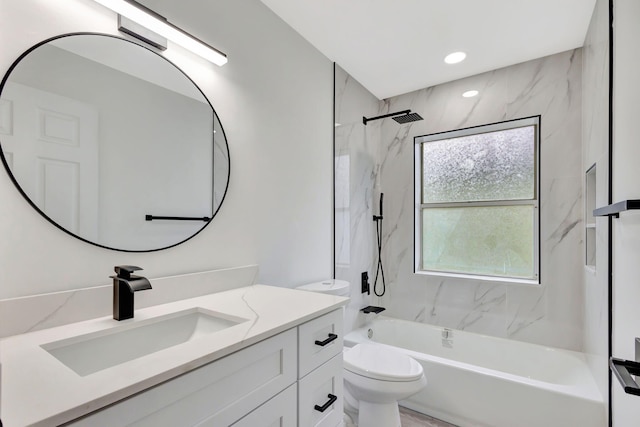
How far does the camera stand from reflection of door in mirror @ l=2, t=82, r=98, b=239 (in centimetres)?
94

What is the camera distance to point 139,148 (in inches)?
48.8

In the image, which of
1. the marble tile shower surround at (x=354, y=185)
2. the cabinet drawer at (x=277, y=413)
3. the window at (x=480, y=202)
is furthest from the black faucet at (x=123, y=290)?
the window at (x=480, y=202)

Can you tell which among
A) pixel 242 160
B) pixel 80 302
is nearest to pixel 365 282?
pixel 242 160

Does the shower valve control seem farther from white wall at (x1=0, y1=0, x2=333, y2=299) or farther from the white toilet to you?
the white toilet

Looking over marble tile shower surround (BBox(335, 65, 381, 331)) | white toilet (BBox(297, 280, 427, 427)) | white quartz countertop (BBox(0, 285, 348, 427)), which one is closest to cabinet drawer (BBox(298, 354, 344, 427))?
white quartz countertop (BBox(0, 285, 348, 427))

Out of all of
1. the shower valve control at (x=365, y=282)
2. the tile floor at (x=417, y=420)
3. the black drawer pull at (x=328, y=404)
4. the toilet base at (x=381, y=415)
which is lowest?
the tile floor at (x=417, y=420)

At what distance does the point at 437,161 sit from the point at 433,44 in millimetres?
1073

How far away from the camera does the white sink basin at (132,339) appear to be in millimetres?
876

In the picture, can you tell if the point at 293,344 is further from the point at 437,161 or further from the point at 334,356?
the point at 437,161

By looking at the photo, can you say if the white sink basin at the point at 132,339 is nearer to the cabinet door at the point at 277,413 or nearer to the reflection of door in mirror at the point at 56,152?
the cabinet door at the point at 277,413

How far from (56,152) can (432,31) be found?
216 centimetres

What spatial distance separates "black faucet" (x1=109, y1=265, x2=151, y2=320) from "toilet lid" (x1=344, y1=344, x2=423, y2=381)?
1.29m

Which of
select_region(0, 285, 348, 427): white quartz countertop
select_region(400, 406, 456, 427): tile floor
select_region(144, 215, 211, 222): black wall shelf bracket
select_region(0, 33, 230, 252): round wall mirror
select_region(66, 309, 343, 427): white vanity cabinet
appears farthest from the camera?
select_region(400, 406, 456, 427): tile floor

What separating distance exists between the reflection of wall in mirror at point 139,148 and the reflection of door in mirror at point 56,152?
29 millimetres
